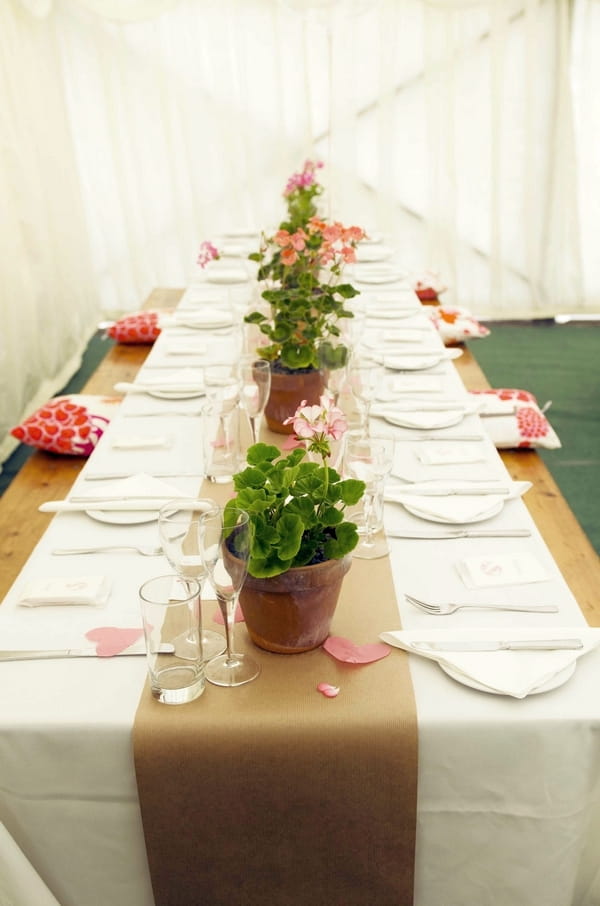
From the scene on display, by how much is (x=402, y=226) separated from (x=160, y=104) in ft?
5.30

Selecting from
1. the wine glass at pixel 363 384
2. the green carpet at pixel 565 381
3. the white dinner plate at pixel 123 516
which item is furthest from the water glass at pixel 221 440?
the green carpet at pixel 565 381

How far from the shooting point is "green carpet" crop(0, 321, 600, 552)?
343 cm

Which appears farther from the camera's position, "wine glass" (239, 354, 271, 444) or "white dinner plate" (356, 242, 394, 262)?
"white dinner plate" (356, 242, 394, 262)

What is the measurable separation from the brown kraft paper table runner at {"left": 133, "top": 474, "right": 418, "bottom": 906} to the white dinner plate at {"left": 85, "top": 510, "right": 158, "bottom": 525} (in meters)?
0.49

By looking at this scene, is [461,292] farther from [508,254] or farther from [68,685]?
[68,685]

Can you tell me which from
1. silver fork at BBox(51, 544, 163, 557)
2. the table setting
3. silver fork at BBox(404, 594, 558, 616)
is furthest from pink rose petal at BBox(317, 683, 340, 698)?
silver fork at BBox(51, 544, 163, 557)

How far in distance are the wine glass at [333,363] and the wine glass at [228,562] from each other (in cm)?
81

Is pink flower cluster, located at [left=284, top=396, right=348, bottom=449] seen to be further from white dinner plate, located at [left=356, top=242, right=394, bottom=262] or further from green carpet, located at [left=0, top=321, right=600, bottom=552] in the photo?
white dinner plate, located at [left=356, top=242, right=394, bottom=262]

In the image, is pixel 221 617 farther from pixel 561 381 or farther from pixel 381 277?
pixel 561 381

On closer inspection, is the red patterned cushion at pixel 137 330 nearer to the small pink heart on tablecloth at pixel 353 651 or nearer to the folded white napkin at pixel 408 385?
the folded white napkin at pixel 408 385

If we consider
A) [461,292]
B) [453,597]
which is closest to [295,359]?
[453,597]

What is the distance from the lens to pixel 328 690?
118 centimetres

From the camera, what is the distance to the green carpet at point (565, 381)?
3398mm

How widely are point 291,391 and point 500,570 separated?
0.70 metres
